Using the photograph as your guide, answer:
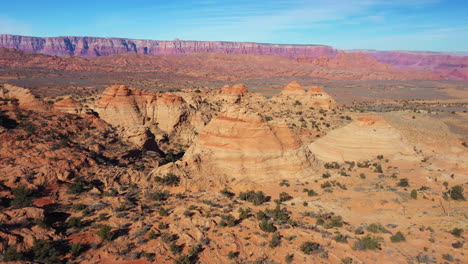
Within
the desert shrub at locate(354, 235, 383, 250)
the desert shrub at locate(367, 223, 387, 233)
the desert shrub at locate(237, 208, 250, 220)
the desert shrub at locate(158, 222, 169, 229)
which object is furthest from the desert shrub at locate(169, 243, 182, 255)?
the desert shrub at locate(367, 223, 387, 233)

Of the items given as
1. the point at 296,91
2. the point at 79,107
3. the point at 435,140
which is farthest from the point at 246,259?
the point at 296,91

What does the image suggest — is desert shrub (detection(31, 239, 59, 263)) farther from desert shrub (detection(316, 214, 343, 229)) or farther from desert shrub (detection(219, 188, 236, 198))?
desert shrub (detection(316, 214, 343, 229))

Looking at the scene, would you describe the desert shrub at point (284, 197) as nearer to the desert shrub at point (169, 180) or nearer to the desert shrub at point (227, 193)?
the desert shrub at point (227, 193)

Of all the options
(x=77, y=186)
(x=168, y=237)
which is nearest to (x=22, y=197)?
(x=77, y=186)

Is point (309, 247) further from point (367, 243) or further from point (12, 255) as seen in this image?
point (12, 255)

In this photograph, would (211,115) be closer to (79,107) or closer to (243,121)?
(79,107)
